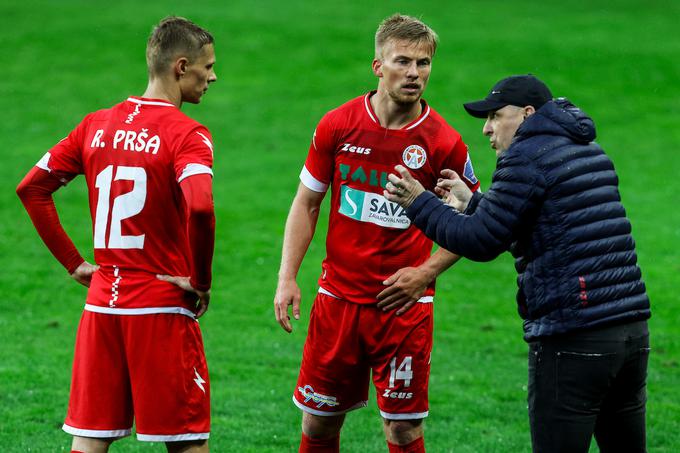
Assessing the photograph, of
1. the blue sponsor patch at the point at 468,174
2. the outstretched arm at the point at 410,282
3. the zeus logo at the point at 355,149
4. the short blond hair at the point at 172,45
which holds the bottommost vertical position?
the outstretched arm at the point at 410,282

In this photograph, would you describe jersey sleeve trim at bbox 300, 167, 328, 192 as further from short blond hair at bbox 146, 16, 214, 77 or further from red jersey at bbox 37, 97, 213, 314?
short blond hair at bbox 146, 16, 214, 77

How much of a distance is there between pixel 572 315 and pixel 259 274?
9.37m

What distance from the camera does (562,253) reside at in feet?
16.4

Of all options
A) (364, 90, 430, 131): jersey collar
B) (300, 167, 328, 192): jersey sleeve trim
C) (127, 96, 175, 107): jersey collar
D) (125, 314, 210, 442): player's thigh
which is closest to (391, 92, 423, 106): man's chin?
(364, 90, 430, 131): jersey collar

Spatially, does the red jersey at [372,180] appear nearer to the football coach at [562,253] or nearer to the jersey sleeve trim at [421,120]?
the jersey sleeve trim at [421,120]

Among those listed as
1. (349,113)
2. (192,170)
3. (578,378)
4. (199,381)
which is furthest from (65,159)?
(578,378)

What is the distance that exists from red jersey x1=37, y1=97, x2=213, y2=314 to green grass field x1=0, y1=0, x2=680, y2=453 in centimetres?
242

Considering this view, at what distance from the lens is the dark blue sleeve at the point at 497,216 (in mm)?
5012

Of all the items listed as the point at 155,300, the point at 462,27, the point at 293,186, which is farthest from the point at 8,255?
the point at 462,27

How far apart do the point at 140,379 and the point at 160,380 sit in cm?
10

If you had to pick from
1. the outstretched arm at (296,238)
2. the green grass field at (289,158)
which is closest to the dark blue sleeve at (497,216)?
the outstretched arm at (296,238)

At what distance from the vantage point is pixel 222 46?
29.2m

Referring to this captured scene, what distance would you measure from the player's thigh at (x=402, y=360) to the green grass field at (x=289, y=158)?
5.82ft

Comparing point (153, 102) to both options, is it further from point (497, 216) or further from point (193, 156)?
point (497, 216)
